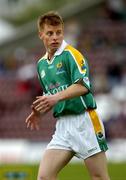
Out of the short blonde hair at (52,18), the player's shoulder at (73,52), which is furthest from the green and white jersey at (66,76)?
the short blonde hair at (52,18)

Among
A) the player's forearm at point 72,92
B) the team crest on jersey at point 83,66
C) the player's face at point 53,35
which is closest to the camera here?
the player's forearm at point 72,92

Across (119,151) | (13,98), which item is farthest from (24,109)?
(119,151)

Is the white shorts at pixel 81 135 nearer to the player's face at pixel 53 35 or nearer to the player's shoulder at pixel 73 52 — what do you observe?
the player's shoulder at pixel 73 52

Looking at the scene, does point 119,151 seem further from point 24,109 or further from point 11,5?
point 11,5

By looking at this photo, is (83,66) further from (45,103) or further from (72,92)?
(45,103)

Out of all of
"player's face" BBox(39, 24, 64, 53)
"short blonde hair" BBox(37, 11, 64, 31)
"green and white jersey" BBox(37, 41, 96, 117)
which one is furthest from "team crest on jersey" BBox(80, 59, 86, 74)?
"short blonde hair" BBox(37, 11, 64, 31)

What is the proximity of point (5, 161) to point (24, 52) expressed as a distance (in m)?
10.5

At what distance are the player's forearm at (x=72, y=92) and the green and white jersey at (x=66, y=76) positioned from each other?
0.10 meters

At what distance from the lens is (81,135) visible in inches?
318

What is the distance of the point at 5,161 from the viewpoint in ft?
60.8

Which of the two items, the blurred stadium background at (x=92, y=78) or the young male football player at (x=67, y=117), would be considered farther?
the blurred stadium background at (x=92, y=78)

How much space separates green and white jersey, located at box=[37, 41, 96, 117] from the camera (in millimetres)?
7930

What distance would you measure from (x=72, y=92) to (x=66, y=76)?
388 mm

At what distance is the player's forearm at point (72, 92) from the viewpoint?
763 cm
